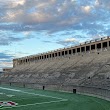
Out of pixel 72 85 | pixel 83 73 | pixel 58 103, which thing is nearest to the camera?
pixel 58 103

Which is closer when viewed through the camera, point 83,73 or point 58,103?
point 58,103

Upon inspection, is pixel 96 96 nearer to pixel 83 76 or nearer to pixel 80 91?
pixel 80 91

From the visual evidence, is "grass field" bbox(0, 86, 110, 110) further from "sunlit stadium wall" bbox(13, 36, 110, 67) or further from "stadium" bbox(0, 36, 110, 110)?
"sunlit stadium wall" bbox(13, 36, 110, 67)

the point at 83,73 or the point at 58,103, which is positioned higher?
the point at 83,73

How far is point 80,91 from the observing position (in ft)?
140

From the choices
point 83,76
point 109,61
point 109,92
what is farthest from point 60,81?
point 109,92

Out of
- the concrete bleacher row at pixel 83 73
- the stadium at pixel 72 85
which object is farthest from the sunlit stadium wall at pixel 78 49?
the concrete bleacher row at pixel 83 73

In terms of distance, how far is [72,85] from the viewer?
45.7 meters

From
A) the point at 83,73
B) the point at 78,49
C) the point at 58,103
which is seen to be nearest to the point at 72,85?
the point at 83,73

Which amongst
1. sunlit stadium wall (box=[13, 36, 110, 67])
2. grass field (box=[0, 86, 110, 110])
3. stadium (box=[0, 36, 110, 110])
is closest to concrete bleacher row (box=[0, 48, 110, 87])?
stadium (box=[0, 36, 110, 110])

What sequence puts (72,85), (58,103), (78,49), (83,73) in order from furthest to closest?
(78,49) < (83,73) < (72,85) < (58,103)

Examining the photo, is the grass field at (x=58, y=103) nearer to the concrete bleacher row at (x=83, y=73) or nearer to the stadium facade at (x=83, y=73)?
the stadium facade at (x=83, y=73)

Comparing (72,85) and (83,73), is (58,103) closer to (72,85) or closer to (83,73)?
(72,85)

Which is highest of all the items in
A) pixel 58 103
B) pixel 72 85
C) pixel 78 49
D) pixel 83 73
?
pixel 78 49
